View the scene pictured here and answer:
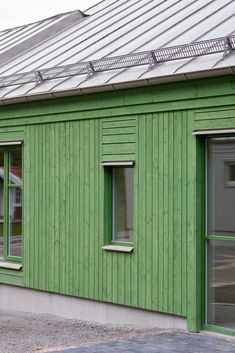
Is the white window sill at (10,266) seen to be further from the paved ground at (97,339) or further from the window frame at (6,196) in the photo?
the paved ground at (97,339)

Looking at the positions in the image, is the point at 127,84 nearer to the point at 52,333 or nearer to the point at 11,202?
the point at 52,333

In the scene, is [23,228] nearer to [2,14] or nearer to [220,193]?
[220,193]

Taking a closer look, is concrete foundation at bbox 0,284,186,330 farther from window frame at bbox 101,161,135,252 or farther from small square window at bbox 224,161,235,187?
small square window at bbox 224,161,235,187

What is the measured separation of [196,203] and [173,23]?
437 cm

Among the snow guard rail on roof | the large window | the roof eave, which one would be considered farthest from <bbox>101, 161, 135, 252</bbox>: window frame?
the large window

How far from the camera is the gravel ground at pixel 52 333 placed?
10.6m

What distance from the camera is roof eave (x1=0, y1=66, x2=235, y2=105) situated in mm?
10414

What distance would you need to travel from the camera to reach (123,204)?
12.5 m

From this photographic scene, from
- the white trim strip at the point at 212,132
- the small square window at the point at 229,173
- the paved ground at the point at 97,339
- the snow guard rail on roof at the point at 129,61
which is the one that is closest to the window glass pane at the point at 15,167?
the snow guard rail on roof at the point at 129,61

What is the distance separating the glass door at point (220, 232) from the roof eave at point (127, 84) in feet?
2.96

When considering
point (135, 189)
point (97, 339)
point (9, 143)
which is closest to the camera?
point (97, 339)

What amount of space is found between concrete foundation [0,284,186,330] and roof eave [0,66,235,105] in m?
3.40

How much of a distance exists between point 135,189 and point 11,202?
13.3 ft

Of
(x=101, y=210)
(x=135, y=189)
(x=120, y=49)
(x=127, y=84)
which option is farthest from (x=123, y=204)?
(x=120, y=49)
